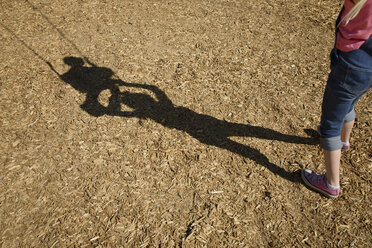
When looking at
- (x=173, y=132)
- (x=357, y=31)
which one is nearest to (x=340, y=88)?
(x=357, y=31)

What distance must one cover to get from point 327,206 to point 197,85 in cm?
211

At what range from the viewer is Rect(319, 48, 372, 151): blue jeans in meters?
1.93

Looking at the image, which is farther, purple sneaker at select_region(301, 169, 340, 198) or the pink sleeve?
purple sneaker at select_region(301, 169, 340, 198)

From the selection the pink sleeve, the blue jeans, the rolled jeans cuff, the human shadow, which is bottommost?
the human shadow

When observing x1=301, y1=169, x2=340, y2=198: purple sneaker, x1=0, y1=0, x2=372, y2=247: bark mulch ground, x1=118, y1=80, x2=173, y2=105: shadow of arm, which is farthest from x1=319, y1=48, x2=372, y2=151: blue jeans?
x1=118, y1=80, x2=173, y2=105: shadow of arm

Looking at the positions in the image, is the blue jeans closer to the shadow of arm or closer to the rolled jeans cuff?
the rolled jeans cuff

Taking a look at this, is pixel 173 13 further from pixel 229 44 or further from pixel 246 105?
pixel 246 105

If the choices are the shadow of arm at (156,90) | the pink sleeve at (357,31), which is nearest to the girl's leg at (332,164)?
the pink sleeve at (357,31)

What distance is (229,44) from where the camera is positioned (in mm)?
4672

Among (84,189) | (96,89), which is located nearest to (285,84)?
(96,89)

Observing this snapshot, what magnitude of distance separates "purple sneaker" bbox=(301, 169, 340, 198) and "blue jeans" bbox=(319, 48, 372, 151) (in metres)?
0.45

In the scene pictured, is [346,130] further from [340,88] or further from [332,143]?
[340,88]

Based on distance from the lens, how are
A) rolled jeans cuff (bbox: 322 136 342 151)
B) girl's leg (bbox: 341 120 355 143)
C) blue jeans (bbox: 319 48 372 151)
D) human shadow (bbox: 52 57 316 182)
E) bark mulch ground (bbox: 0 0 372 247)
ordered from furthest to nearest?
1. human shadow (bbox: 52 57 316 182)
2. girl's leg (bbox: 341 120 355 143)
3. bark mulch ground (bbox: 0 0 372 247)
4. rolled jeans cuff (bbox: 322 136 342 151)
5. blue jeans (bbox: 319 48 372 151)

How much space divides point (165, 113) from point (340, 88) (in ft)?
6.68
